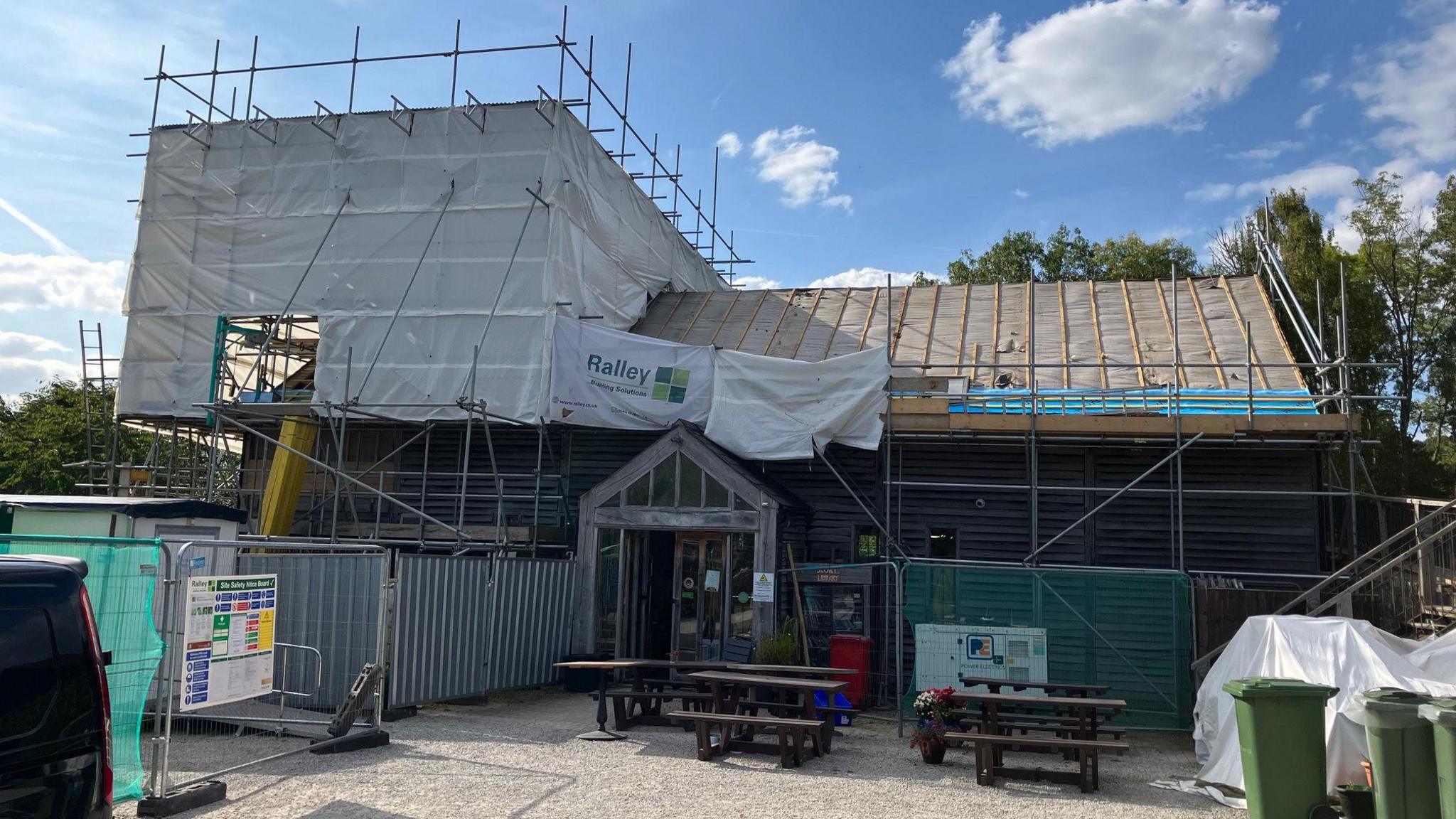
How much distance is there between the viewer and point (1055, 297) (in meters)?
18.7

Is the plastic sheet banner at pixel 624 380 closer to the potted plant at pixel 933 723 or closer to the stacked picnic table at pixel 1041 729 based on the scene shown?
the potted plant at pixel 933 723

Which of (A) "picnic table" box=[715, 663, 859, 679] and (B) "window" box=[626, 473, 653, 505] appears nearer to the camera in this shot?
(A) "picnic table" box=[715, 663, 859, 679]

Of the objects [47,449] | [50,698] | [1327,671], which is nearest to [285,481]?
[50,698]

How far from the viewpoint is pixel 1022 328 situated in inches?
688

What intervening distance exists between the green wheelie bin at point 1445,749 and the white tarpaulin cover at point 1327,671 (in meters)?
1.04

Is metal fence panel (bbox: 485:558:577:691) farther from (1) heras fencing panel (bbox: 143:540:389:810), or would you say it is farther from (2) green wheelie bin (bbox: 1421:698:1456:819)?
(2) green wheelie bin (bbox: 1421:698:1456:819)

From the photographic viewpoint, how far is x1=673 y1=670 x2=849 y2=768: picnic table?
9875mm

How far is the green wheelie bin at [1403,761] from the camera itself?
6957 millimetres

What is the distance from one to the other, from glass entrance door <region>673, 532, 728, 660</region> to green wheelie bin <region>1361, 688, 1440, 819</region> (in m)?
9.39

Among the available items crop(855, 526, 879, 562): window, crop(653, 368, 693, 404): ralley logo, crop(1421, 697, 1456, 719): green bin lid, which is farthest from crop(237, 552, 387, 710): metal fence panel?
crop(1421, 697, 1456, 719): green bin lid

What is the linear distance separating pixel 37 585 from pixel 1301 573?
48.2 ft

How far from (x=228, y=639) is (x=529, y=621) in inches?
245

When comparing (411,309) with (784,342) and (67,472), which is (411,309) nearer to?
(784,342)

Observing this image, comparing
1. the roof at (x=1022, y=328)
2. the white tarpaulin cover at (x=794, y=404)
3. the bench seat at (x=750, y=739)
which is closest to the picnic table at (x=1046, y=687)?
the bench seat at (x=750, y=739)
